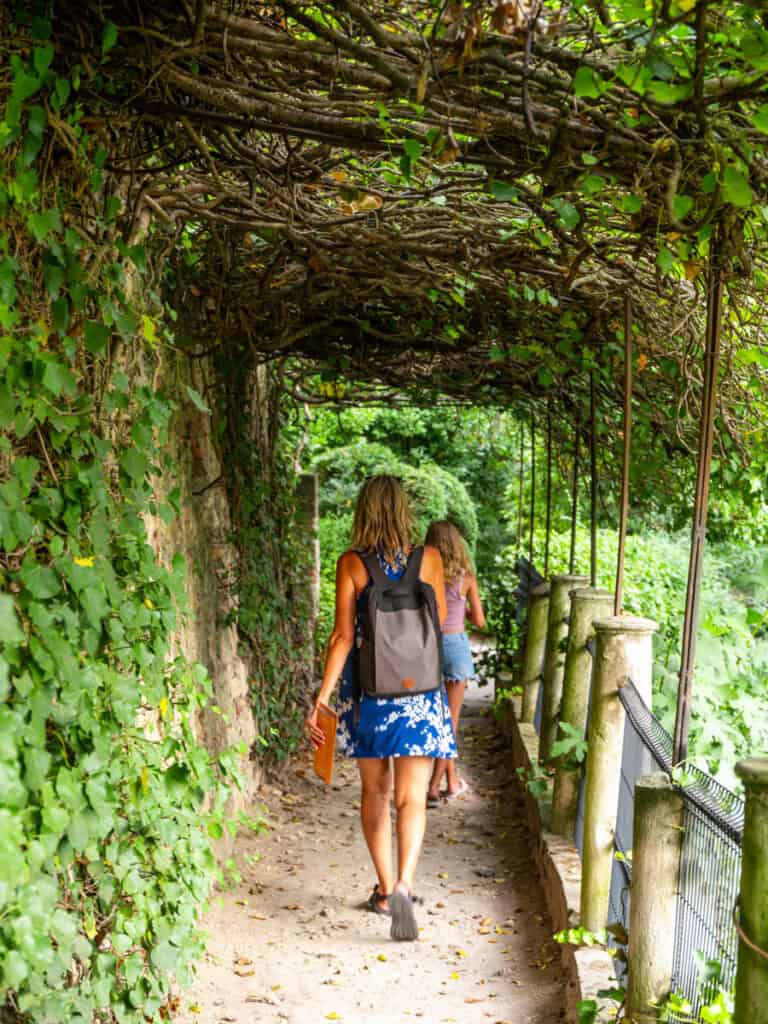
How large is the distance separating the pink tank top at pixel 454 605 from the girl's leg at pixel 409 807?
1992mm

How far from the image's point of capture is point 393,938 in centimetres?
428

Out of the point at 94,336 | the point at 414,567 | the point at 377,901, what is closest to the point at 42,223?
the point at 94,336

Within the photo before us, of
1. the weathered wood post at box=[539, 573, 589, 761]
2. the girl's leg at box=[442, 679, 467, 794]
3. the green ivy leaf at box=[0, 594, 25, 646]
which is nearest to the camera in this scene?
the green ivy leaf at box=[0, 594, 25, 646]

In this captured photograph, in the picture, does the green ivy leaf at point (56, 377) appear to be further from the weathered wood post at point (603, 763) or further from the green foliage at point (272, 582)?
the green foliage at point (272, 582)

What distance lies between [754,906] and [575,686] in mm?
2700

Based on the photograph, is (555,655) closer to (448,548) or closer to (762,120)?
(448,548)

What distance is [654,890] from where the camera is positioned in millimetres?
2631

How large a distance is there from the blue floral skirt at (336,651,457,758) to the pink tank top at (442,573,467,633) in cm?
200

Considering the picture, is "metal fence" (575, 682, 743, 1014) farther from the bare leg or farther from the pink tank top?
the pink tank top

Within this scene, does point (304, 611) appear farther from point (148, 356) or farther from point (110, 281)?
point (110, 281)

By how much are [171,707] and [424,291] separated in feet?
8.38

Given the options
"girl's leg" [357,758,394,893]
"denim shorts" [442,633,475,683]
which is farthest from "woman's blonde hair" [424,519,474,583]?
"girl's leg" [357,758,394,893]

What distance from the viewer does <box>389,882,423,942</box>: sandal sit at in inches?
167

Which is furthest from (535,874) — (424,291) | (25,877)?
(25,877)
